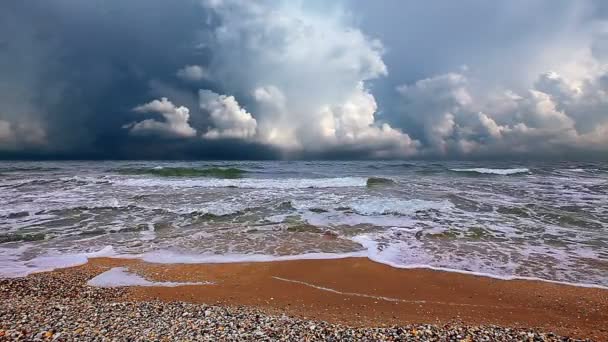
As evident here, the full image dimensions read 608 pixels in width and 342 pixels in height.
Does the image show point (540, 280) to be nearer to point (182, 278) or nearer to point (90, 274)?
point (182, 278)

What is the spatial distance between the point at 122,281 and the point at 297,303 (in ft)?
13.2

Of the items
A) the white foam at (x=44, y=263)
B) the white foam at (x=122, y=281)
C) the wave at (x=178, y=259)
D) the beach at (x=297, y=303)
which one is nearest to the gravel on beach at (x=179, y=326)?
the beach at (x=297, y=303)

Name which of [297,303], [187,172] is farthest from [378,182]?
[297,303]

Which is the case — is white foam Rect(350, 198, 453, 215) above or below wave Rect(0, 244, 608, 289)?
above

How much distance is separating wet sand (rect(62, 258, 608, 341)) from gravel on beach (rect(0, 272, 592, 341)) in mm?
469

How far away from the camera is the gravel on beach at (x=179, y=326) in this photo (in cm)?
470

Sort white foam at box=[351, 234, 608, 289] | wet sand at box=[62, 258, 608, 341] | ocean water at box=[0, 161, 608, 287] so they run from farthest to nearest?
ocean water at box=[0, 161, 608, 287] < white foam at box=[351, 234, 608, 289] < wet sand at box=[62, 258, 608, 341]

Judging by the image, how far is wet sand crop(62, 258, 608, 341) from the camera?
5652mm

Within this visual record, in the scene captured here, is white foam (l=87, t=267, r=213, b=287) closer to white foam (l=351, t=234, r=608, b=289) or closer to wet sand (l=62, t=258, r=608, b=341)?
wet sand (l=62, t=258, r=608, b=341)

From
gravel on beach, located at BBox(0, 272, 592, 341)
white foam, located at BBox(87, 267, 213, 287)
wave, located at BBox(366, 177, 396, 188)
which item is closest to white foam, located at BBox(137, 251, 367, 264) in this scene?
white foam, located at BBox(87, 267, 213, 287)

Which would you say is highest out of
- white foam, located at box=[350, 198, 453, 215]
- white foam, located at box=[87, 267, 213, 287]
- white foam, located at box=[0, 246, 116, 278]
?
white foam, located at box=[350, 198, 453, 215]

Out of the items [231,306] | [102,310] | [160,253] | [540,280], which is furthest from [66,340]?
[540,280]

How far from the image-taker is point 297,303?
628 cm

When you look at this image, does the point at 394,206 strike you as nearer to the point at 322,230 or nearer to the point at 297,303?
the point at 322,230
